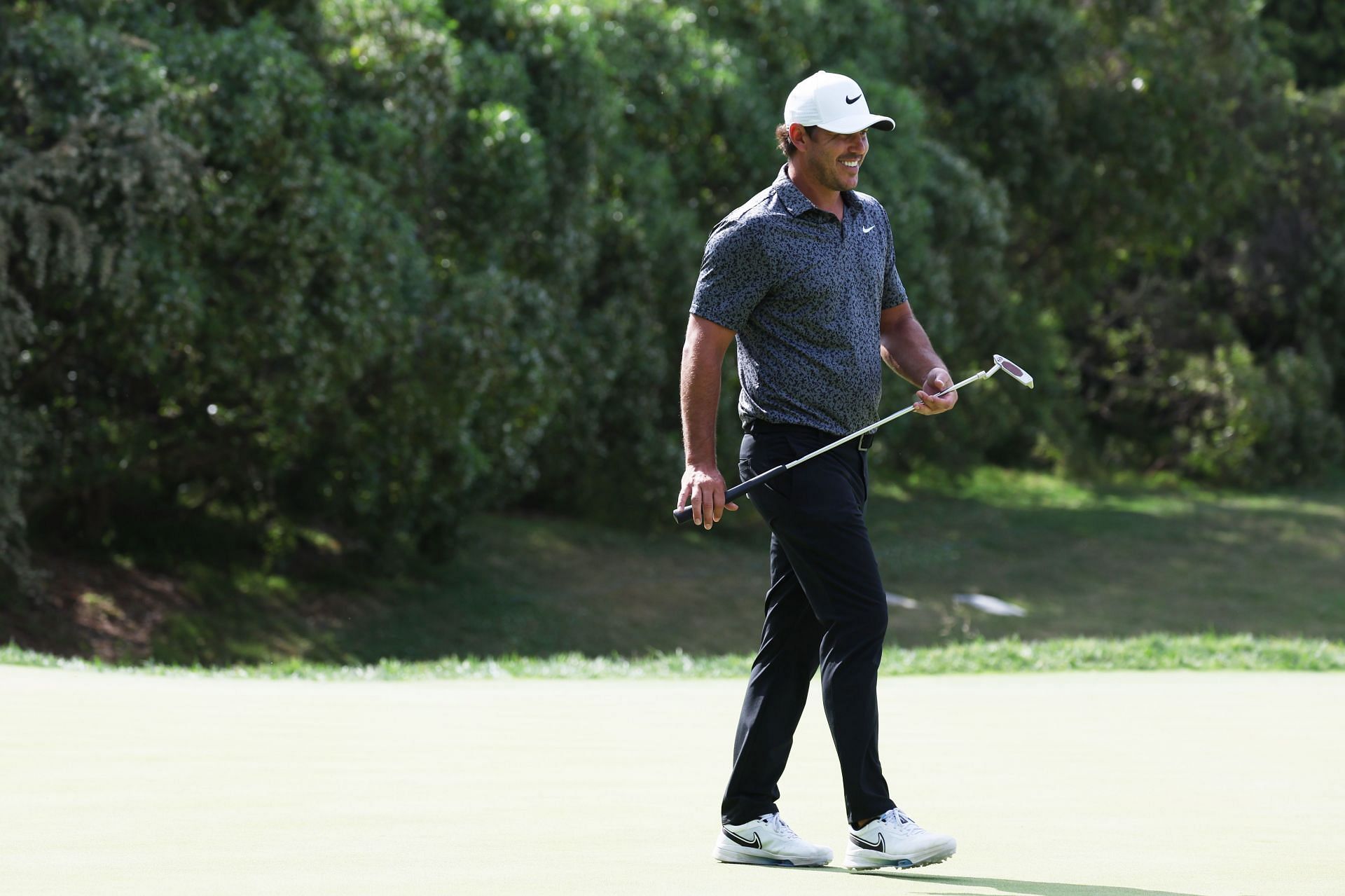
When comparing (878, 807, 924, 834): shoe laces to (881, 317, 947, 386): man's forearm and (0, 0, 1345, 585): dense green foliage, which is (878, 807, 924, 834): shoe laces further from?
(0, 0, 1345, 585): dense green foliage

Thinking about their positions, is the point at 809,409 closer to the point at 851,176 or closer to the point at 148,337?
the point at 851,176

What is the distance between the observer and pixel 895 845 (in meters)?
4.59

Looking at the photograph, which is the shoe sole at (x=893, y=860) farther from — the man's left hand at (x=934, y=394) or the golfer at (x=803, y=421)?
the man's left hand at (x=934, y=394)

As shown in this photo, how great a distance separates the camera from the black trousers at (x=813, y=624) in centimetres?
481

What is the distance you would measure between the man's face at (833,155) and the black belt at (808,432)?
68cm

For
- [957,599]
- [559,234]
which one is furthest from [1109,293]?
[559,234]

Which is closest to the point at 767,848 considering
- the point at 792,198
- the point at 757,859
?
the point at 757,859

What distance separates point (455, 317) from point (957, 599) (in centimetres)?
848

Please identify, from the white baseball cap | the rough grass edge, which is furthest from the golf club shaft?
the rough grass edge

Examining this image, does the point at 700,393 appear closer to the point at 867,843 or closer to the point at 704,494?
the point at 704,494

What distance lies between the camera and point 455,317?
18719mm

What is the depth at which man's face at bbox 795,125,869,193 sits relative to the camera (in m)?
4.94

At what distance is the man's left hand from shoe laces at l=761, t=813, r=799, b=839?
1.18 meters

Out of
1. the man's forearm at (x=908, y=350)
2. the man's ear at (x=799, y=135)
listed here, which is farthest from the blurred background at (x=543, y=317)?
the man's ear at (x=799, y=135)
